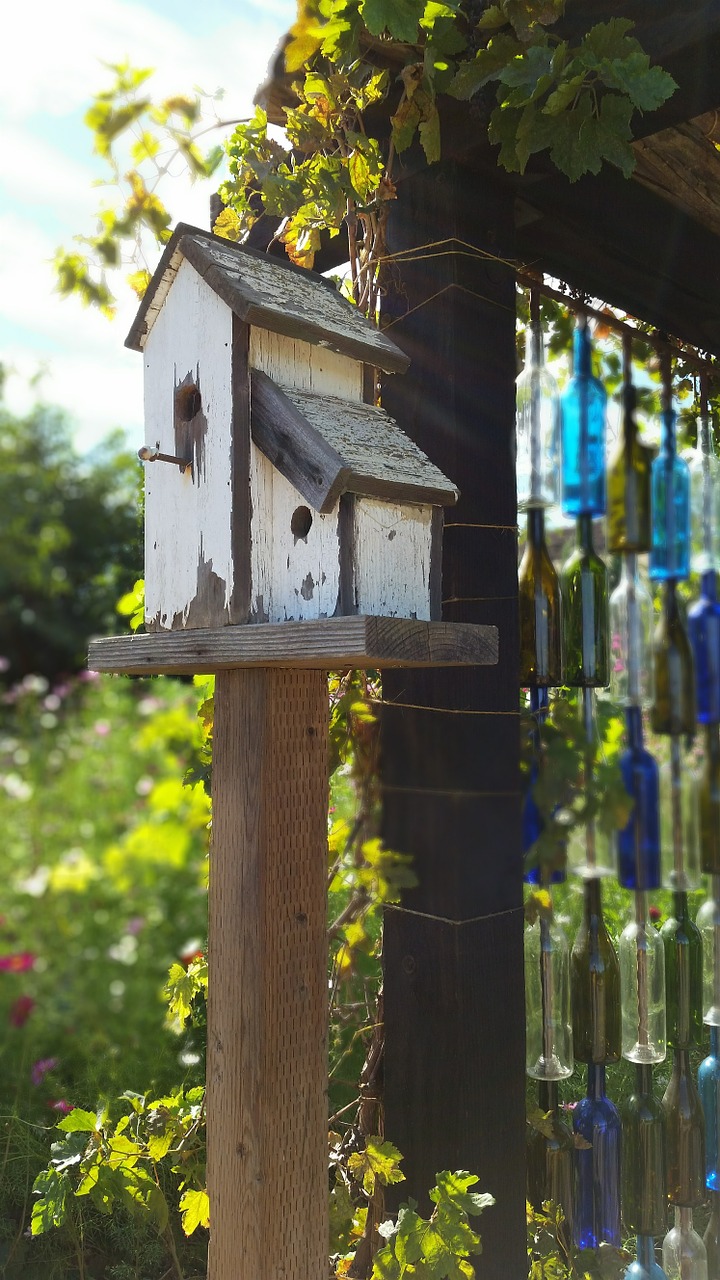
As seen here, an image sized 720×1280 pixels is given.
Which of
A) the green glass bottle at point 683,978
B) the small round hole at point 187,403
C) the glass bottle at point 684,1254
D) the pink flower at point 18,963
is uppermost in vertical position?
the small round hole at point 187,403

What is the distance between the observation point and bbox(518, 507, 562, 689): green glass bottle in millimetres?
1433

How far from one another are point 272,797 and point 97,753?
330 centimetres

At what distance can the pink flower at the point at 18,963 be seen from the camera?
8.67 feet

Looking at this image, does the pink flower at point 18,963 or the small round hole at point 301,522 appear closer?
the small round hole at point 301,522

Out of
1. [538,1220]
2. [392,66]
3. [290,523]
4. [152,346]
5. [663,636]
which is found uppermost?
[392,66]

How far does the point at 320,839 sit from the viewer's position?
3.90 feet

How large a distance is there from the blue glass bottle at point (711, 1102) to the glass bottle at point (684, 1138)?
2 centimetres

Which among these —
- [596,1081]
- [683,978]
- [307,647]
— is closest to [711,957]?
[683,978]

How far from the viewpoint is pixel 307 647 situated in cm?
96

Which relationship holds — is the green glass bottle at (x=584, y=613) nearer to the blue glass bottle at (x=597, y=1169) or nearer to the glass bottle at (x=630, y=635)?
the glass bottle at (x=630, y=635)

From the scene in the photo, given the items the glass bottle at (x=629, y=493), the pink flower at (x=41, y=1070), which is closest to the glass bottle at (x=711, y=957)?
the glass bottle at (x=629, y=493)

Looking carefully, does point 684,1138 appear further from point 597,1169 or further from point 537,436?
point 537,436

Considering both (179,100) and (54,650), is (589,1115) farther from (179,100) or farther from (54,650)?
(54,650)

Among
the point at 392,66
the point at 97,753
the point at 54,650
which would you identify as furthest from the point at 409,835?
the point at 54,650
